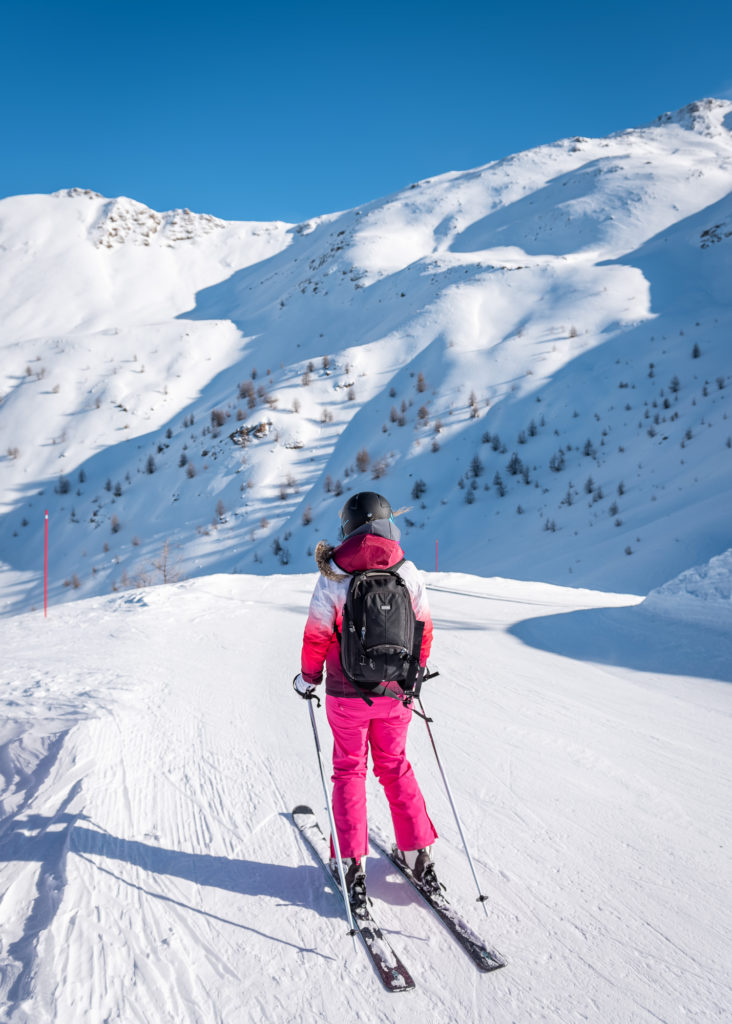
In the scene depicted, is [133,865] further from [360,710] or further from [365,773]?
[360,710]

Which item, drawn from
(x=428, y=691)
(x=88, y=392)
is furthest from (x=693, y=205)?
(x=428, y=691)

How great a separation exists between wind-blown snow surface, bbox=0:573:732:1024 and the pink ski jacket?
38.4 inches

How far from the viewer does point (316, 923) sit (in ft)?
7.76

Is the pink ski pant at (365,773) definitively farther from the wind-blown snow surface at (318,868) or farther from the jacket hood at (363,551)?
the jacket hood at (363,551)

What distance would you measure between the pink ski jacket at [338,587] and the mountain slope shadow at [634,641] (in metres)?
4.35

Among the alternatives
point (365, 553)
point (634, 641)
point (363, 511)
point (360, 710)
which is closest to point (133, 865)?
point (360, 710)

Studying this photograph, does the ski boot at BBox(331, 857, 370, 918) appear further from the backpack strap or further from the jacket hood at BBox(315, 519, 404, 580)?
the jacket hood at BBox(315, 519, 404, 580)

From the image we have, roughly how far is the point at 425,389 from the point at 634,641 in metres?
19.5

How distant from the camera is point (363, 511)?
264cm

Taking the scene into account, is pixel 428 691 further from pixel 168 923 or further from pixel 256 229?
pixel 256 229

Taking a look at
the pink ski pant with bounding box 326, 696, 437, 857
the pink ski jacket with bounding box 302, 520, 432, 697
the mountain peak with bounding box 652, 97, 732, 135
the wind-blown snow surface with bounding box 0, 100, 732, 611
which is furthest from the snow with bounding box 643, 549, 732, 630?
the mountain peak with bounding box 652, 97, 732, 135

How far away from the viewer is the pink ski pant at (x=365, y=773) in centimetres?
256

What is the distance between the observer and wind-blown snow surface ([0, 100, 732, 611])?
16953 millimetres

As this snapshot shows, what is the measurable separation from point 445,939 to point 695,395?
20.0 meters
